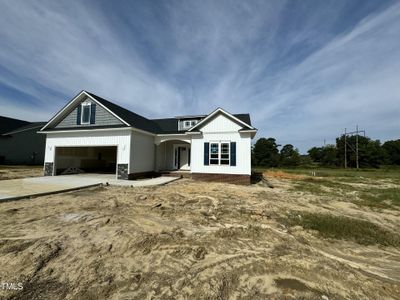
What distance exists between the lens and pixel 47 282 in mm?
3025

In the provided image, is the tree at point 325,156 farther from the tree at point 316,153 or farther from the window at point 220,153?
the window at point 220,153

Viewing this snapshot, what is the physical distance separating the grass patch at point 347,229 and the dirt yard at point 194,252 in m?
0.03

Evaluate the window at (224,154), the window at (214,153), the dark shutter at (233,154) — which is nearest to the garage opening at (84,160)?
the window at (214,153)

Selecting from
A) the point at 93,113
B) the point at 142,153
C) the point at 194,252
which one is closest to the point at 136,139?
the point at 142,153

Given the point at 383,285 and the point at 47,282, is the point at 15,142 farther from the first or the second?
the point at 383,285

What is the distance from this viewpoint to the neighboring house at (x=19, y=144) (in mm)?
26719

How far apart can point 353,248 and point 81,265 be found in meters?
5.83

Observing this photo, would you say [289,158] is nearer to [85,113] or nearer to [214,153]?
[214,153]

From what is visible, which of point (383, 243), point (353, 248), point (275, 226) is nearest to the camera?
point (353, 248)

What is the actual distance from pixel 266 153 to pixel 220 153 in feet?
111

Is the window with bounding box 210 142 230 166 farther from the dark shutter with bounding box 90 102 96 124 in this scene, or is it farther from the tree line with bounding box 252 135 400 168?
the tree line with bounding box 252 135 400 168

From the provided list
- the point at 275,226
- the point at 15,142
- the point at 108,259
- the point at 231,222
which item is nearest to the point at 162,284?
the point at 108,259

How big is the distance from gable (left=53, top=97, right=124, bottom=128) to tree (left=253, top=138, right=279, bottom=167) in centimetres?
3732

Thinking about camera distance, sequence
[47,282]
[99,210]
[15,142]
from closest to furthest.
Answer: [47,282] < [99,210] < [15,142]
